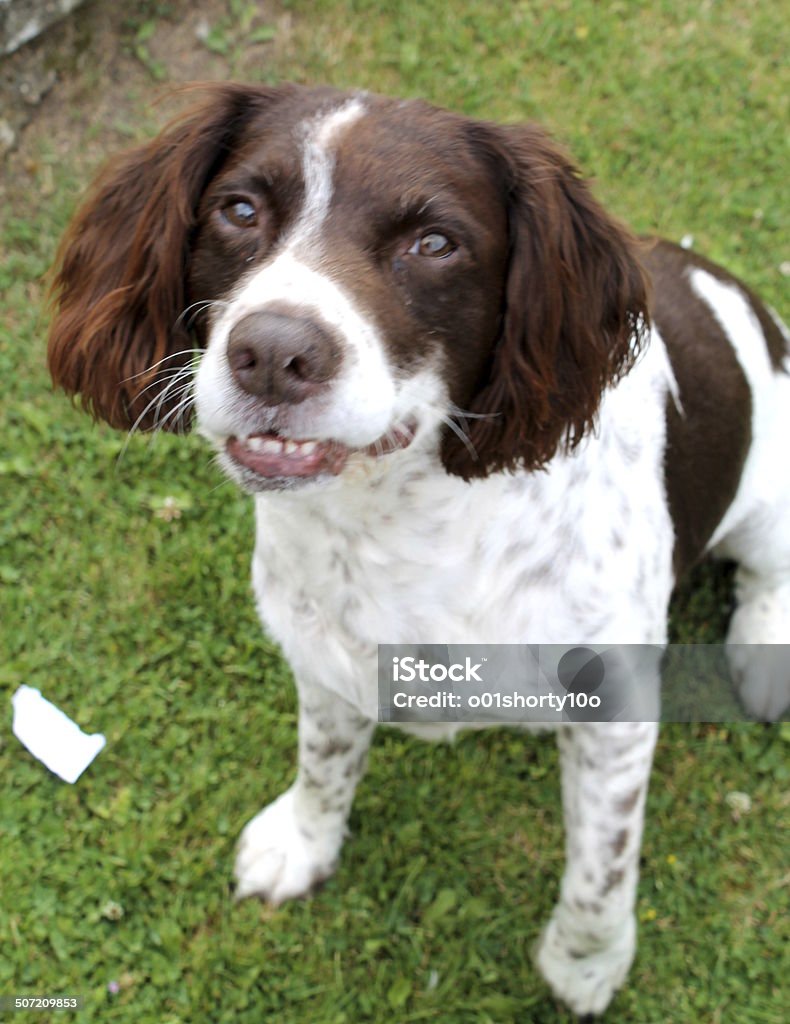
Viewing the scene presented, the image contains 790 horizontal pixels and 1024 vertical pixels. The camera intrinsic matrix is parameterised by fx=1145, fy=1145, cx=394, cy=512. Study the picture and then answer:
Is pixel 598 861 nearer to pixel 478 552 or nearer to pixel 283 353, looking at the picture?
pixel 478 552

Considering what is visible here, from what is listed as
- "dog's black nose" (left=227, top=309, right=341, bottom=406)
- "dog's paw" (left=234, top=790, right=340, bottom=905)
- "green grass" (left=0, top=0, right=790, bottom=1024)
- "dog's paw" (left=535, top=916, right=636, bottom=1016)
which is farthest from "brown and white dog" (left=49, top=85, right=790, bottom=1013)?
"dog's paw" (left=234, top=790, right=340, bottom=905)

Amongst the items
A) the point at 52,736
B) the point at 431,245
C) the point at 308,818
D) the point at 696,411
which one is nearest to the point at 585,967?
the point at 308,818

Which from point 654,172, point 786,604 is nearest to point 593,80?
point 654,172

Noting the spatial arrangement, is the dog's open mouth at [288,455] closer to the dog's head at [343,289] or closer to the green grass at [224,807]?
the dog's head at [343,289]

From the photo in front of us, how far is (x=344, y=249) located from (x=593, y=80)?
360cm

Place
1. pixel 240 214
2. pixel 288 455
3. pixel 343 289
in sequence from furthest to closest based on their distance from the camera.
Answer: pixel 240 214
pixel 288 455
pixel 343 289

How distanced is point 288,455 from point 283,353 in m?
0.30

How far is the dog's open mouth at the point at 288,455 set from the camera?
2150 millimetres

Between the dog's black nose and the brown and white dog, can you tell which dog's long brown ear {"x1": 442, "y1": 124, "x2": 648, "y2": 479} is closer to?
the brown and white dog

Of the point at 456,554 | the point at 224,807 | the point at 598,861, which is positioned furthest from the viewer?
the point at 224,807

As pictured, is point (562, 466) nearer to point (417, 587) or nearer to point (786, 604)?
point (417, 587)

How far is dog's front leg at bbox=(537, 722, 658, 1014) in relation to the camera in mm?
2820

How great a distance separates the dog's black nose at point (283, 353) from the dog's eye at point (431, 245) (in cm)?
34

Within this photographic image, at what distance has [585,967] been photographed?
3.25m
